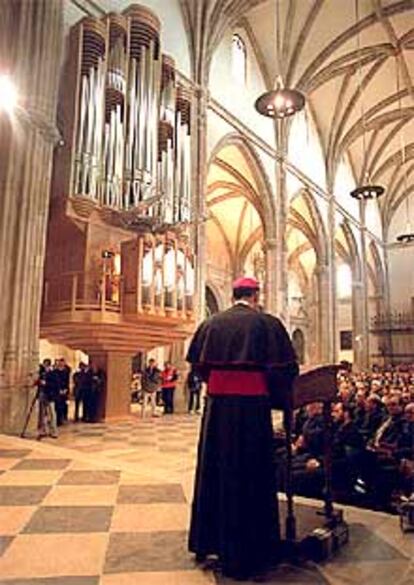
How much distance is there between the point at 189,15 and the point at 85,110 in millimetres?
6583

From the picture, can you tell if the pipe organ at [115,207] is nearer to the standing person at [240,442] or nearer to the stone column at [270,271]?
the stone column at [270,271]

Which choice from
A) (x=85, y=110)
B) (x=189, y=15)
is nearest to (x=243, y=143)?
(x=189, y=15)

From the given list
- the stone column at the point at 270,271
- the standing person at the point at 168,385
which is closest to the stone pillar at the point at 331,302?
the stone column at the point at 270,271

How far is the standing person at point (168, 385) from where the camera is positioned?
1325 cm

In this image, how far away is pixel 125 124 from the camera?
39.1 feet

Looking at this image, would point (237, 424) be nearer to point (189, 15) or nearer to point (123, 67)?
point (123, 67)

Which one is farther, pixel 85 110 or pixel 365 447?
pixel 85 110

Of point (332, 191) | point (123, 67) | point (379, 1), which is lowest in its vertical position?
point (123, 67)

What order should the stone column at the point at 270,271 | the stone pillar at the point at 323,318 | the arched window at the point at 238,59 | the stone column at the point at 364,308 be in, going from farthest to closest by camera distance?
the stone column at the point at 364,308
the stone pillar at the point at 323,318
the stone column at the point at 270,271
the arched window at the point at 238,59

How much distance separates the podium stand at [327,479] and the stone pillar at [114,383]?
8.58 m

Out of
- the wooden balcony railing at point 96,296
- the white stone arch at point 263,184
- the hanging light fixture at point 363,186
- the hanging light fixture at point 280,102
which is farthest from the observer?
the white stone arch at point 263,184

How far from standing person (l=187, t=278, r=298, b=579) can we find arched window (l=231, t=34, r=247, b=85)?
16627 millimetres

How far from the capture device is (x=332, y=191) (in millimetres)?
24312

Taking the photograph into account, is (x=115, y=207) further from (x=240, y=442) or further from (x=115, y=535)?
(x=240, y=442)
